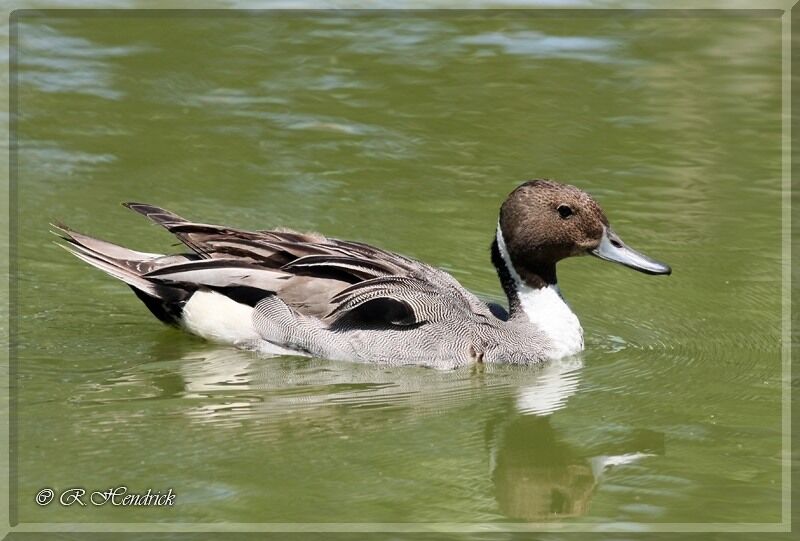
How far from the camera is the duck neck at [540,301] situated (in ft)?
30.8

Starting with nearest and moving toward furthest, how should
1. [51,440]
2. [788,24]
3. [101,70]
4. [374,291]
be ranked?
[51,440], [374,291], [101,70], [788,24]

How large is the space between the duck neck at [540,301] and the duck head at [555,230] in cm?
2

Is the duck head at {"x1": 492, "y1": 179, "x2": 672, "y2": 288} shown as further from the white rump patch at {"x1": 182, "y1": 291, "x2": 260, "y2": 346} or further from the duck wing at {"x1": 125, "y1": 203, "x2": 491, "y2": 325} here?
the white rump patch at {"x1": 182, "y1": 291, "x2": 260, "y2": 346}

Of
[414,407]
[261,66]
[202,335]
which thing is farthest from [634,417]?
[261,66]

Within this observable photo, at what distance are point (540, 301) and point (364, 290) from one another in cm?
120

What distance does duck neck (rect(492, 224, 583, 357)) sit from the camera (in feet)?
30.8

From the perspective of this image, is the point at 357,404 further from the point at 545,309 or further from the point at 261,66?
the point at 261,66

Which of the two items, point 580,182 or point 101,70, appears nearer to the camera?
point 580,182

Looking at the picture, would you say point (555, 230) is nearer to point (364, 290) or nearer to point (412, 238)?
point (364, 290)

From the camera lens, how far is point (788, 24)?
15180mm

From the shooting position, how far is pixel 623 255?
9.44 meters

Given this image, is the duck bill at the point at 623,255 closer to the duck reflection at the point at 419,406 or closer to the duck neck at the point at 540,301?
the duck neck at the point at 540,301

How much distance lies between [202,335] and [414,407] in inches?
63.7

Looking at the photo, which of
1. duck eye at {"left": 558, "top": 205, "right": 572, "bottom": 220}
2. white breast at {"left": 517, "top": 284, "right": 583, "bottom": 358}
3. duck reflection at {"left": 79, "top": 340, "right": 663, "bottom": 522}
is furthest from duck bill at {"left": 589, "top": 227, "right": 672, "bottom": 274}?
duck reflection at {"left": 79, "top": 340, "right": 663, "bottom": 522}
